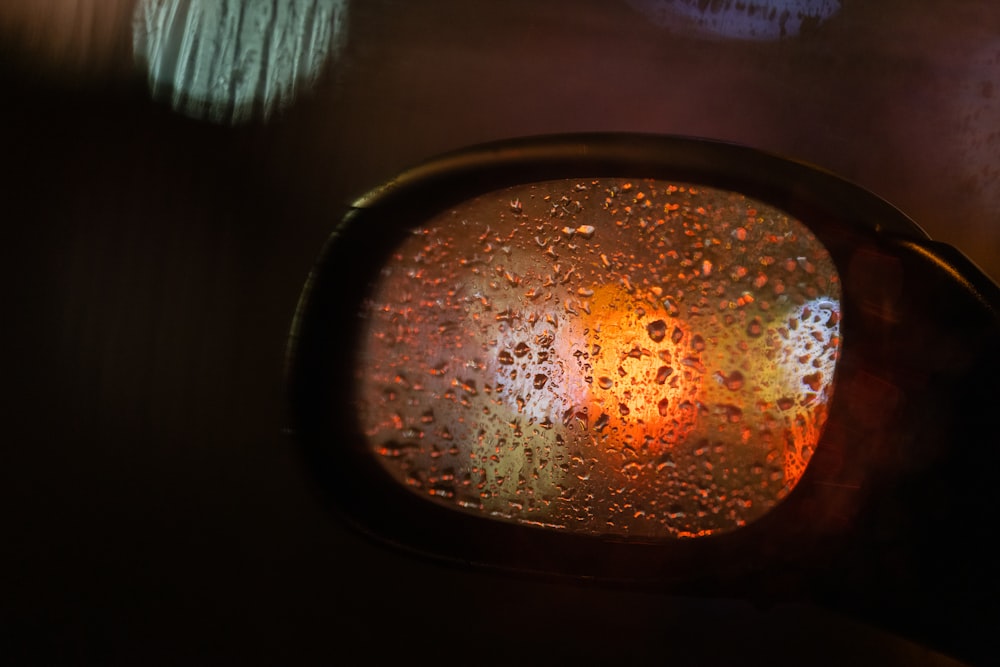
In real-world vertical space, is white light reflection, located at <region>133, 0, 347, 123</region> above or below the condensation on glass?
above

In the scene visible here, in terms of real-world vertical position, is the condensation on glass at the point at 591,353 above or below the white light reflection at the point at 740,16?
below

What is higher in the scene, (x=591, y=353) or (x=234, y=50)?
(x=234, y=50)

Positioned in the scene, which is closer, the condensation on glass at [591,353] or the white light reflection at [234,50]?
the condensation on glass at [591,353]

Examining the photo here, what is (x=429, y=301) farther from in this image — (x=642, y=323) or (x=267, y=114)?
(x=267, y=114)

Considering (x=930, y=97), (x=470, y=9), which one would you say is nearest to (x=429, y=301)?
(x=470, y=9)

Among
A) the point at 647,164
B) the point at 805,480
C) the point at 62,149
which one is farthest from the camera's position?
the point at 62,149
